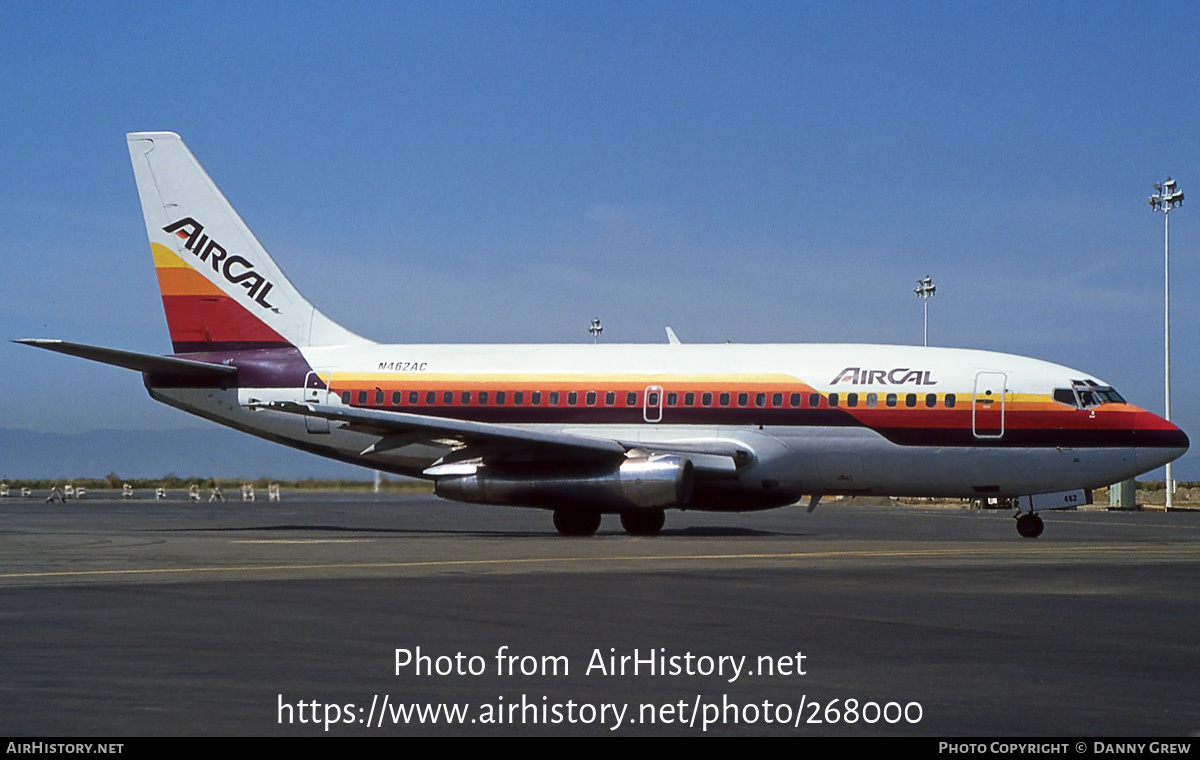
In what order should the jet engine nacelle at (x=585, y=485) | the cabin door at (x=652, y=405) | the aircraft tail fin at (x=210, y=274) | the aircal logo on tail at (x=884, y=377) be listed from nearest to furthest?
the jet engine nacelle at (x=585, y=485) < the aircal logo on tail at (x=884, y=377) < the cabin door at (x=652, y=405) < the aircraft tail fin at (x=210, y=274)

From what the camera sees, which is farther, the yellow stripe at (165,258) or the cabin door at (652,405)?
the yellow stripe at (165,258)

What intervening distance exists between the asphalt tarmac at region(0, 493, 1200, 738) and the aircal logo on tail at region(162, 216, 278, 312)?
13131mm

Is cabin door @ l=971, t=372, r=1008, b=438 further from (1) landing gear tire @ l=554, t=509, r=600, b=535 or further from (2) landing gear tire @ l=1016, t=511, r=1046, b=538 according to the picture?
(1) landing gear tire @ l=554, t=509, r=600, b=535

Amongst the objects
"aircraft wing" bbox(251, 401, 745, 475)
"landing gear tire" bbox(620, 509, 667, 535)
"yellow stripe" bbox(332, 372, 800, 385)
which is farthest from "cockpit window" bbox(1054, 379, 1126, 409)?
"landing gear tire" bbox(620, 509, 667, 535)

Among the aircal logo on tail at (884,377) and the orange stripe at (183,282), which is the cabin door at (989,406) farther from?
the orange stripe at (183,282)

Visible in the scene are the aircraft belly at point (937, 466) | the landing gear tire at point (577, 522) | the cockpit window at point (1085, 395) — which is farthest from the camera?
the landing gear tire at point (577, 522)

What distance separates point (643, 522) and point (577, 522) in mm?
1444

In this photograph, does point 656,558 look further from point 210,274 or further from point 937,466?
point 210,274

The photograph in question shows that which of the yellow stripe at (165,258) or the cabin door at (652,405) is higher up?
the yellow stripe at (165,258)

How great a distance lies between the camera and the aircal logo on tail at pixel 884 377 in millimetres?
30625

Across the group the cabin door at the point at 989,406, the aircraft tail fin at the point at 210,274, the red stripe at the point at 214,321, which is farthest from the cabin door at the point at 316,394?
the cabin door at the point at 989,406

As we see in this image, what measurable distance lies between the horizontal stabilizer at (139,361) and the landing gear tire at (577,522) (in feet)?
30.7

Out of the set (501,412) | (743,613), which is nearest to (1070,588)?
(743,613)

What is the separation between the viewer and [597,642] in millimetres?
11664
